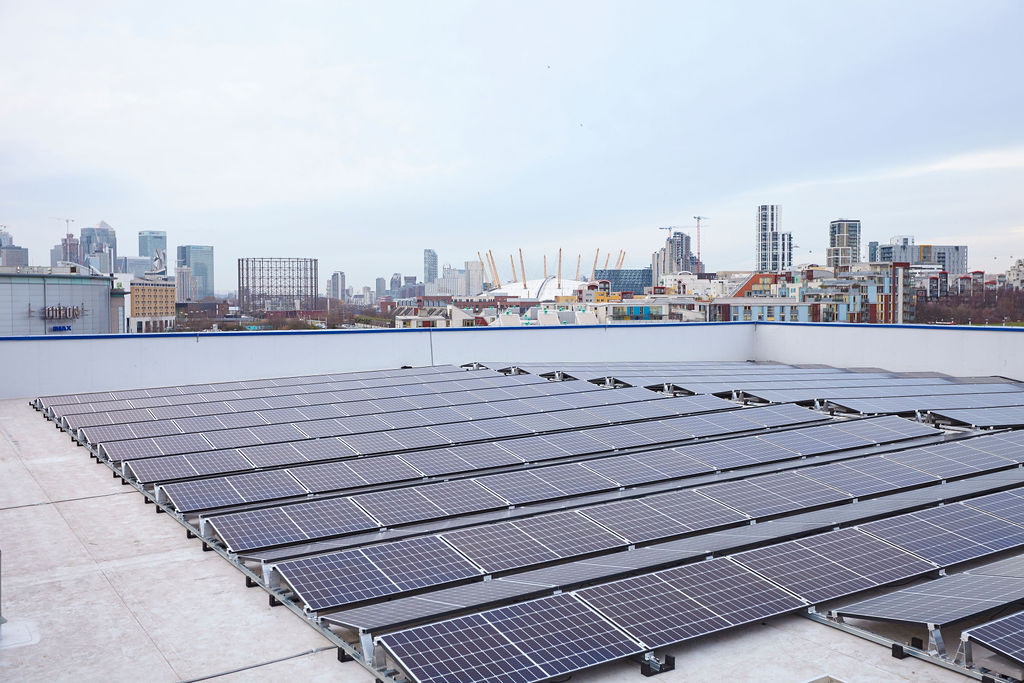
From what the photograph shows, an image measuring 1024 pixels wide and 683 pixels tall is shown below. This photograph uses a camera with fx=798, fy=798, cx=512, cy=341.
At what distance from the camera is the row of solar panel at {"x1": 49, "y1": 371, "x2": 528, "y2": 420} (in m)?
19.9

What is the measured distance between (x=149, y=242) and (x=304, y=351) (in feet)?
404

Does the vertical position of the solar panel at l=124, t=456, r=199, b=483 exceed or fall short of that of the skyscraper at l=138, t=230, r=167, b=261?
it falls short

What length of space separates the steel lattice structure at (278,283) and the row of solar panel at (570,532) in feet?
349

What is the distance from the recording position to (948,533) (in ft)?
34.6

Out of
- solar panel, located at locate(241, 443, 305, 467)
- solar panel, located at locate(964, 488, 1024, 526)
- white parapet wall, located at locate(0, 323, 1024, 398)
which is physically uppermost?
white parapet wall, located at locate(0, 323, 1024, 398)

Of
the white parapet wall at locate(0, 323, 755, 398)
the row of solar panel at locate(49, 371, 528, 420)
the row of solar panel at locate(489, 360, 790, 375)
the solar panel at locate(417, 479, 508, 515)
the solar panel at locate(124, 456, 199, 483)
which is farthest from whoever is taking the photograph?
the row of solar panel at locate(489, 360, 790, 375)

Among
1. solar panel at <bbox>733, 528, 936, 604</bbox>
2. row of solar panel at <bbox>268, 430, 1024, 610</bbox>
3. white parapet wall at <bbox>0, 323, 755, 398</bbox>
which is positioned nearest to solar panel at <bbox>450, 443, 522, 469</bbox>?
row of solar panel at <bbox>268, 430, 1024, 610</bbox>

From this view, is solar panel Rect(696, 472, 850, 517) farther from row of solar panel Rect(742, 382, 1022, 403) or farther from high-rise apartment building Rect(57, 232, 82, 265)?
high-rise apartment building Rect(57, 232, 82, 265)

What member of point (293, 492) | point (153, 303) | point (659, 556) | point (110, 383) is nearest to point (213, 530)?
point (293, 492)

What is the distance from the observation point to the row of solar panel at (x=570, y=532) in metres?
9.02

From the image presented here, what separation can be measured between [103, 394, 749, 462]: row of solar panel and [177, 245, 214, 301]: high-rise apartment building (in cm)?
11957

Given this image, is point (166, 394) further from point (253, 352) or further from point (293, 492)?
point (293, 492)

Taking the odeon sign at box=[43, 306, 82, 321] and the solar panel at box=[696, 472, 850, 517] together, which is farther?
the odeon sign at box=[43, 306, 82, 321]

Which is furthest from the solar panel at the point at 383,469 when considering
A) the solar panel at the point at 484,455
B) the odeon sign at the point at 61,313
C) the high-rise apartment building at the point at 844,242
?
the high-rise apartment building at the point at 844,242
